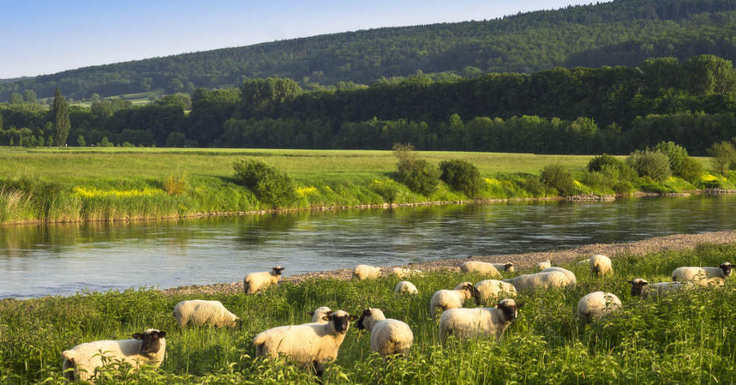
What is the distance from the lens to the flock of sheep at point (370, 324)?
10031 mm

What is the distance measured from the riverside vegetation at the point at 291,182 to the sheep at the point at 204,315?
30995 mm

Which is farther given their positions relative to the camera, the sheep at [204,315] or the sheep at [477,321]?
the sheep at [204,315]

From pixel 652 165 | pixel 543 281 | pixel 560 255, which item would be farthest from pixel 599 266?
pixel 652 165

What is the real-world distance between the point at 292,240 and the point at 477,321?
25312 mm

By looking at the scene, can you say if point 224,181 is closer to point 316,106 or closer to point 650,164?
point 650,164

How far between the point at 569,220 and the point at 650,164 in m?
30.4

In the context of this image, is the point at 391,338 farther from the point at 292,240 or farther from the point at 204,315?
the point at 292,240

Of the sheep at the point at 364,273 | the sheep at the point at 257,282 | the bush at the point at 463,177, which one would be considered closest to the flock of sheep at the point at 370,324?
the sheep at the point at 257,282

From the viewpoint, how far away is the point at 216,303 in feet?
47.6

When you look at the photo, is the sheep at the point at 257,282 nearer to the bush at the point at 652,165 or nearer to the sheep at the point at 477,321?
the sheep at the point at 477,321

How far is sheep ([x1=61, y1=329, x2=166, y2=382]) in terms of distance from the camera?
31.4ft

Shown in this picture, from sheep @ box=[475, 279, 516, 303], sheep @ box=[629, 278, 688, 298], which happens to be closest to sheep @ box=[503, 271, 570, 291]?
sheep @ box=[475, 279, 516, 303]

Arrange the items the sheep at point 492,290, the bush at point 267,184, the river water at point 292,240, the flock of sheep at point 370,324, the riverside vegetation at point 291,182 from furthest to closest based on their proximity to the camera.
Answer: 1. the bush at point 267,184
2. the riverside vegetation at point 291,182
3. the river water at point 292,240
4. the sheep at point 492,290
5. the flock of sheep at point 370,324

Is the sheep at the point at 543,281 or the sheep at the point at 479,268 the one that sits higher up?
the sheep at the point at 543,281
